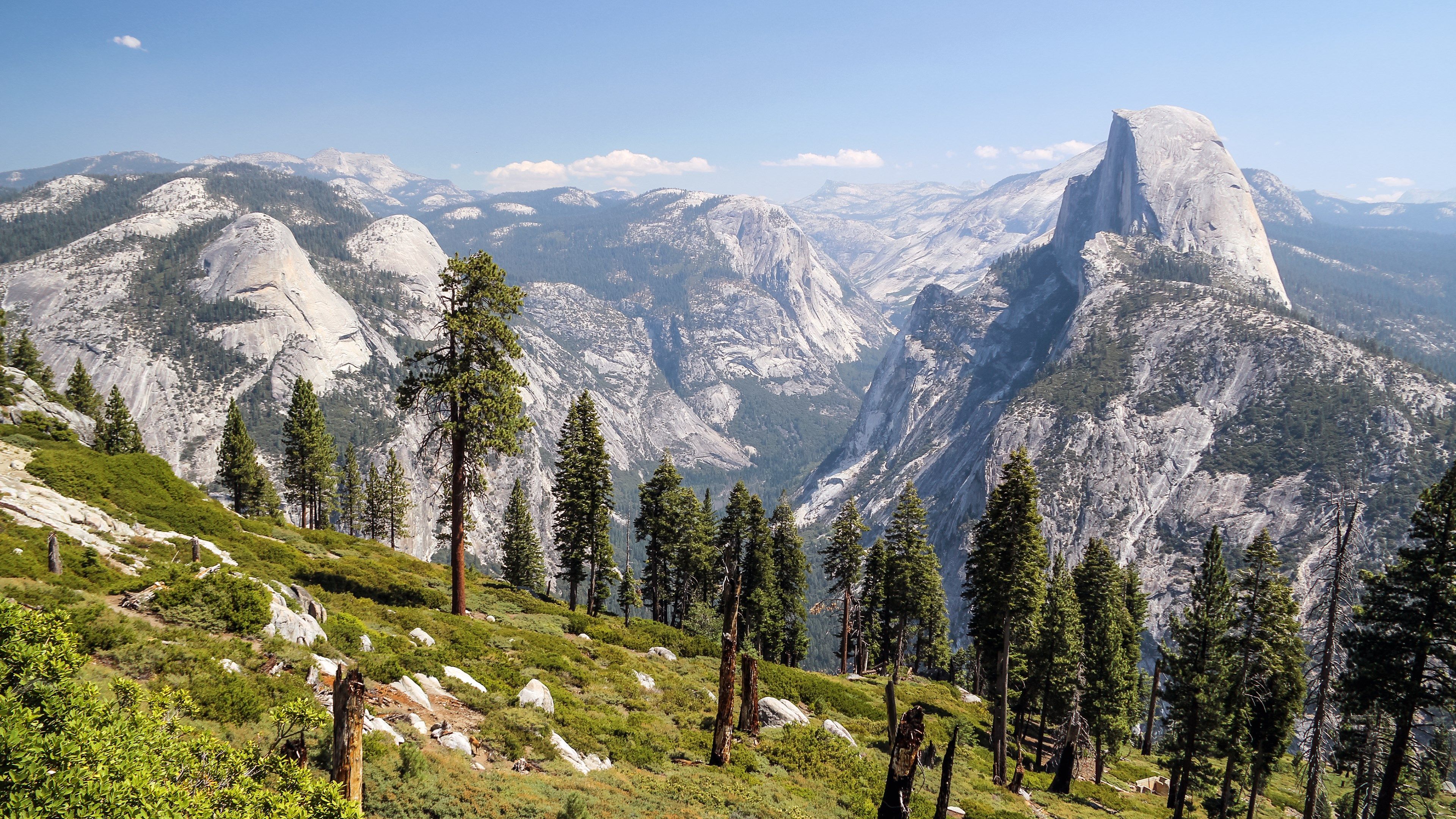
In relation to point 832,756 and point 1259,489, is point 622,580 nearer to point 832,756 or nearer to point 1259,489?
point 832,756

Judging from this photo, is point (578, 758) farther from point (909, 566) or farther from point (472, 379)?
point (909, 566)

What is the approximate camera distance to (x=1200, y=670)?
33.8 m

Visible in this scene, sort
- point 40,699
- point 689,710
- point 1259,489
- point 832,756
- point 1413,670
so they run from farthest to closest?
point 1259,489, point 689,710, point 832,756, point 1413,670, point 40,699

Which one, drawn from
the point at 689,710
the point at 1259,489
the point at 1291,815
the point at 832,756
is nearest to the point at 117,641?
the point at 689,710

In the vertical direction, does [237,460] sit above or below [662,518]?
above

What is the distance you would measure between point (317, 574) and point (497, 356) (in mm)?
13367

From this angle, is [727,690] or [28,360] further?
[28,360]

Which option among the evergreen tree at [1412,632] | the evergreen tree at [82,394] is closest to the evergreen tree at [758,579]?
the evergreen tree at [1412,632]

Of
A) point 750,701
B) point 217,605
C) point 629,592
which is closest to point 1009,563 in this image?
point 750,701

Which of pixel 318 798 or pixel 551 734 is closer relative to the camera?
pixel 318 798

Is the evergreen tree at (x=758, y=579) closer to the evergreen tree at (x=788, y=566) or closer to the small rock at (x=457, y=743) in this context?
the evergreen tree at (x=788, y=566)

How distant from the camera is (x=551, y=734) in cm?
1834

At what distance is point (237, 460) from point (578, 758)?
64903 mm

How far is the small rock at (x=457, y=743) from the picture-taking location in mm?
15453
